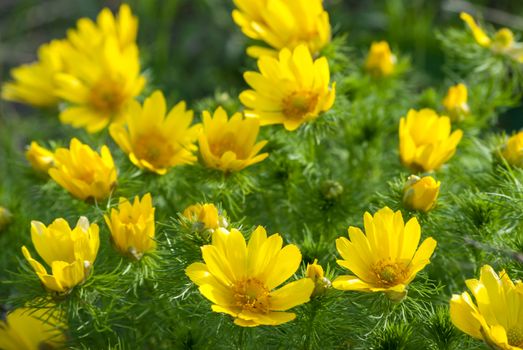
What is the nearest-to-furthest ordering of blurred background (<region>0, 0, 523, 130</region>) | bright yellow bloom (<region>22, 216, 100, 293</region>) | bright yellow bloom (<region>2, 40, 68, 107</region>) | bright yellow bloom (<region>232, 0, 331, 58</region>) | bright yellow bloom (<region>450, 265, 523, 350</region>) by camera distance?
bright yellow bloom (<region>450, 265, 523, 350</region>)
bright yellow bloom (<region>22, 216, 100, 293</region>)
bright yellow bloom (<region>232, 0, 331, 58</region>)
bright yellow bloom (<region>2, 40, 68, 107</region>)
blurred background (<region>0, 0, 523, 130</region>)

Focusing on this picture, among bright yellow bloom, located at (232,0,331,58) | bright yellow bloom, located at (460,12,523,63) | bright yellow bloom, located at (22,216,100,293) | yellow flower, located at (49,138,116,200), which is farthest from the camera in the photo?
bright yellow bloom, located at (460,12,523,63)

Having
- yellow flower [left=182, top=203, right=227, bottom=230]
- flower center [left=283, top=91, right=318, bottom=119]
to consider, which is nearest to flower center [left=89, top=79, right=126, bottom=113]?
flower center [left=283, top=91, right=318, bottom=119]

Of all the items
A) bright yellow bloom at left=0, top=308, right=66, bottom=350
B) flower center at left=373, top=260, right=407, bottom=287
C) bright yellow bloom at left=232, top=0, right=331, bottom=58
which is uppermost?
bright yellow bloom at left=232, top=0, right=331, bottom=58

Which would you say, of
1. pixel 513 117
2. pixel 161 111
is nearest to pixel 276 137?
pixel 161 111

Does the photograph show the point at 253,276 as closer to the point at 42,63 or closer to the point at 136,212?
the point at 136,212

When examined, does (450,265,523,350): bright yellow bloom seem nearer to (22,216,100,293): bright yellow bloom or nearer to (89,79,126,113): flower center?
(22,216,100,293): bright yellow bloom

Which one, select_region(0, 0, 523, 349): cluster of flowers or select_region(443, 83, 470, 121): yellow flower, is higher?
select_region(0, 0, 523, 349): cluster of flowers

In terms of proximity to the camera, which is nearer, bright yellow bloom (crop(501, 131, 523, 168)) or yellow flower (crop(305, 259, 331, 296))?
yellow flower (crop(305, 259, 331, 296))
